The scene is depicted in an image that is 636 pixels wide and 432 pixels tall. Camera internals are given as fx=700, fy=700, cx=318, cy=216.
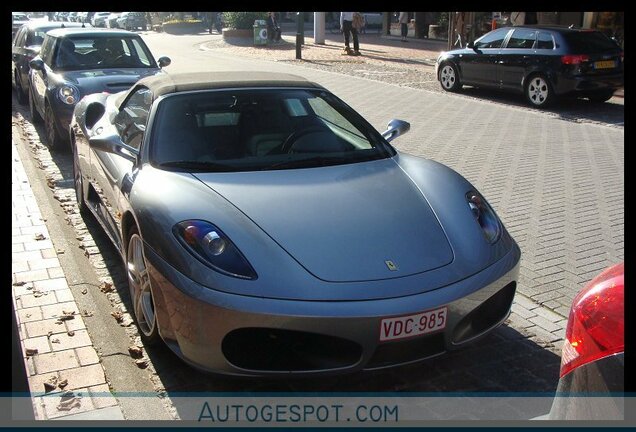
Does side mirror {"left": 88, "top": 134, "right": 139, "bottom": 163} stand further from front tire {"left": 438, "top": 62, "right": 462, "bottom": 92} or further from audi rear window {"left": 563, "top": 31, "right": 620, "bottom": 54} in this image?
front tire {"left": 438, "top": 62, "right": 462, "bottom": 92}

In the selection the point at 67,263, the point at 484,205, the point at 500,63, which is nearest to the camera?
the point at 484,205

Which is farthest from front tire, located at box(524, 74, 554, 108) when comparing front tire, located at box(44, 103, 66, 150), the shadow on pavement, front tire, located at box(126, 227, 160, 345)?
front tire, located at box(126, 227, 160, 345)

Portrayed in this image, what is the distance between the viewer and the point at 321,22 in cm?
3272

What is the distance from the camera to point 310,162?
4.26 m

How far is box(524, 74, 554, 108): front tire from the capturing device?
1325 centimetres

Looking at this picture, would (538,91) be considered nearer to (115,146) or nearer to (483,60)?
(483,60)

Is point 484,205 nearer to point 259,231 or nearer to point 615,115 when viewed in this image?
point 259,231

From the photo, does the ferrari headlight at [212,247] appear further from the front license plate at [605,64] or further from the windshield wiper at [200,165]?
the front license plate at [605,64]

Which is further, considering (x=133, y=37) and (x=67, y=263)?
(x=133, y=37)

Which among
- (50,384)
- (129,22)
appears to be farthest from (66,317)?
(129,22)

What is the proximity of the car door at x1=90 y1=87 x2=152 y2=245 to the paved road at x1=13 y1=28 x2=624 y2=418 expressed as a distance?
50cm

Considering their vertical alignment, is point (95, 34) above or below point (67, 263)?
above
